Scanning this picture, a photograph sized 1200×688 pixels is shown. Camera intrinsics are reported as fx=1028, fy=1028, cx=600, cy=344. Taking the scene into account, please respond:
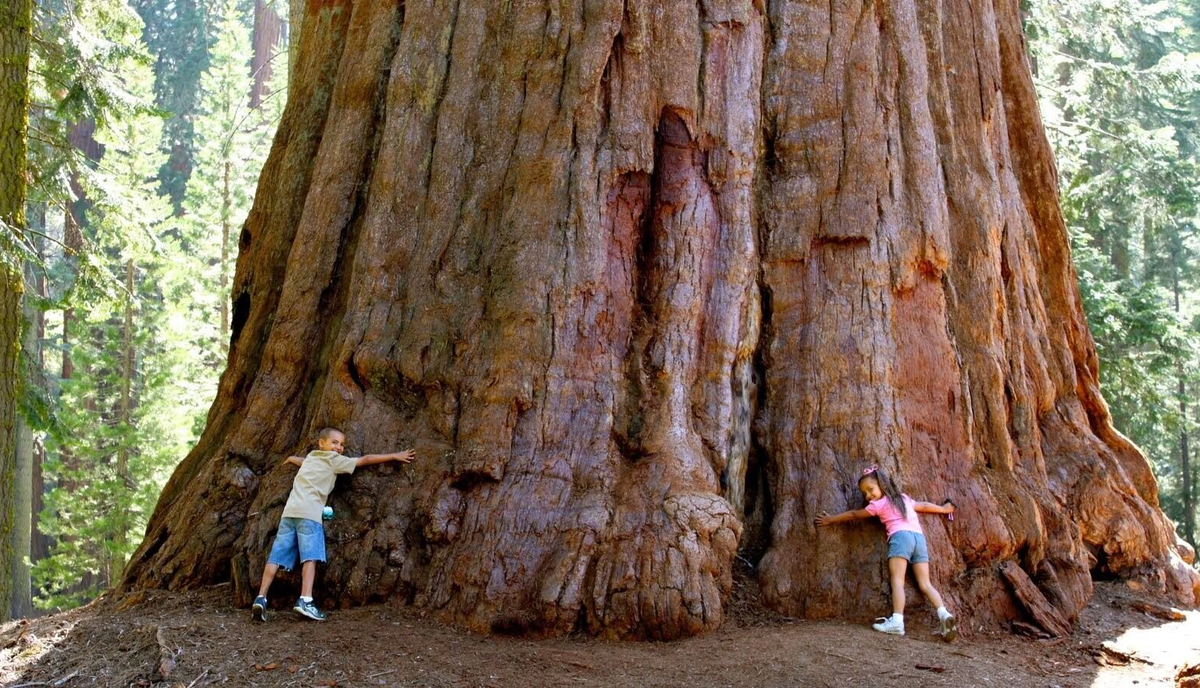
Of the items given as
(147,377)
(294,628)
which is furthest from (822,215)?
(147,377)

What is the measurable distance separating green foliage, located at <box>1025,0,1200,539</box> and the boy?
39.0ft

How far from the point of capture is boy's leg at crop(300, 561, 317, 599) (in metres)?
5.60

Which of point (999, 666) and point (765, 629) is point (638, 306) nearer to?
point (765, 629)

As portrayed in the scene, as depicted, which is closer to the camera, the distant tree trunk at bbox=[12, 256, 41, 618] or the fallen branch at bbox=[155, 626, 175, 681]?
the fallen branch at bbox=[155, 626, 175, 681]

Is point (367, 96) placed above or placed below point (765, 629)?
above

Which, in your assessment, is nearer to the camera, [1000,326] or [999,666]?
[999,666]

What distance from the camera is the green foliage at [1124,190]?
15664 millimetres

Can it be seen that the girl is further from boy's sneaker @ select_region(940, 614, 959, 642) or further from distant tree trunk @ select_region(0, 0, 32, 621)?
distant tree trunk @ select_region(0, 0, 32, 621)

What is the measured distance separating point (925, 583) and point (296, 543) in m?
3.61

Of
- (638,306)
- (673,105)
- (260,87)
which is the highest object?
(260,87)

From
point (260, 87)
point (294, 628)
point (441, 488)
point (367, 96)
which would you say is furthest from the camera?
point (260, 87)

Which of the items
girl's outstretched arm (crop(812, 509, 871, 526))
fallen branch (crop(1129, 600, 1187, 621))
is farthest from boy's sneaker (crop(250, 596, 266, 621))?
fallen branch (crop(1129, 600, 1187, 621))

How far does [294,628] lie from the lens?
538cm

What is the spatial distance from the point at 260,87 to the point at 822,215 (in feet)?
98.5
